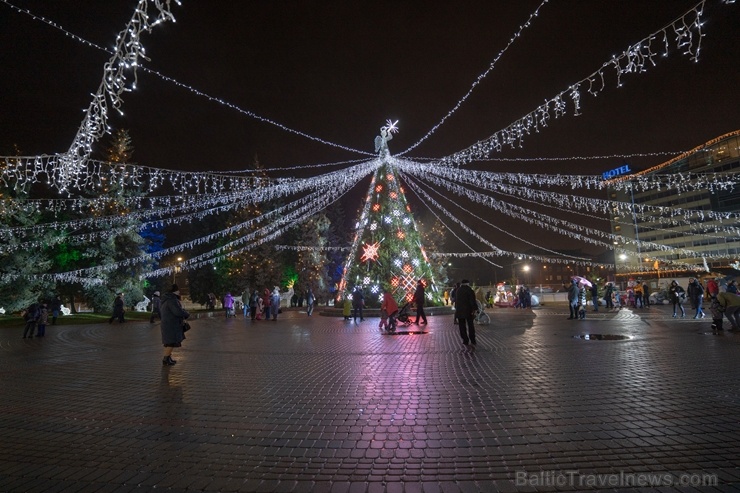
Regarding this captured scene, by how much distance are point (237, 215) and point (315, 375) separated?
118 feet

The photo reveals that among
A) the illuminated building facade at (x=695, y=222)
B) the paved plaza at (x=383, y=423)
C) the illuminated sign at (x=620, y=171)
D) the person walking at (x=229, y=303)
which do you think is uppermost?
the illuminated sign at (x=620, y=171)

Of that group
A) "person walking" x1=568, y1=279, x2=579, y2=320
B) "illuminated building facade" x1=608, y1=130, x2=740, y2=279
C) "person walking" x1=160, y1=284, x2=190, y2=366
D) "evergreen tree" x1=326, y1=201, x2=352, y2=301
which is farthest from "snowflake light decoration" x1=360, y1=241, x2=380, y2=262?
"illuminated building facade" x1=608, y1=130, x2=740, y2=279

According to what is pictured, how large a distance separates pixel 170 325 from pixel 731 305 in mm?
13288

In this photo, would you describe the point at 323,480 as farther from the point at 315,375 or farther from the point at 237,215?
the point at 237,215

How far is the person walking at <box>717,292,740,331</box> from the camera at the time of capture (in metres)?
11.1

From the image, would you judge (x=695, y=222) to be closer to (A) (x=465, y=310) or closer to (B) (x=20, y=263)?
(A) (x=465, y=310)

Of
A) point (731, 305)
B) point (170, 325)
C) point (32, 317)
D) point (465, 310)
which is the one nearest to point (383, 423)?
point (170, 325)

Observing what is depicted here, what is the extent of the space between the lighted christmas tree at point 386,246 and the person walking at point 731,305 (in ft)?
38.9

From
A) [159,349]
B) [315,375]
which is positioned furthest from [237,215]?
[315,375]

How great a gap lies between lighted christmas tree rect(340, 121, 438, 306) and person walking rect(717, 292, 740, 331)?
1185 cm

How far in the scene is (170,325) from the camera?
861cm

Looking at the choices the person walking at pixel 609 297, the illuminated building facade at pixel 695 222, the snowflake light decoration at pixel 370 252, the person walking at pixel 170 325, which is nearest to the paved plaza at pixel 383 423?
the person walking at pixel 170 325

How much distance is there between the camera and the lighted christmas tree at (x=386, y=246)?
68.8 ft

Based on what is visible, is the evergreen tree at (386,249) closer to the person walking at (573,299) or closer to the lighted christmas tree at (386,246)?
the lighted christmas tree at (386,246)
